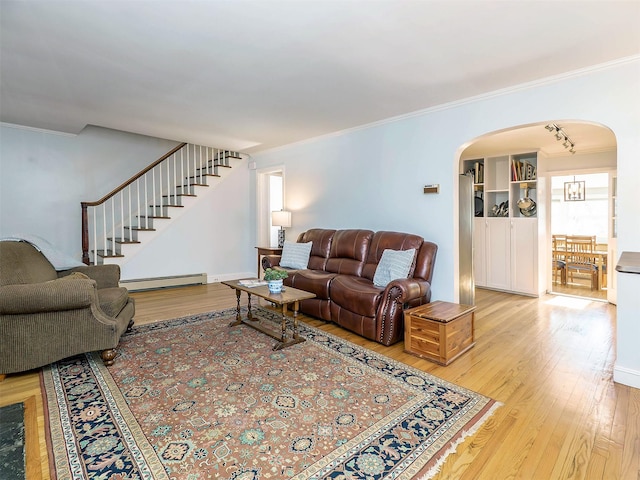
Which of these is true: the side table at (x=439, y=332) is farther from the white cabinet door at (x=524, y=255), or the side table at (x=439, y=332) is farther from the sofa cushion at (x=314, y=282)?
the white cabinet door at (x=524, y=255)

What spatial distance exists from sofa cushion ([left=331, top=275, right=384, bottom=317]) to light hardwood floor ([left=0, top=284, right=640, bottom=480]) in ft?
0.99

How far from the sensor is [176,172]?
6.34m

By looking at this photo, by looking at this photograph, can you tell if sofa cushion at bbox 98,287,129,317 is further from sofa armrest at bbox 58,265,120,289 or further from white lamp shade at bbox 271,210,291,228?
white lamp shade at bbox 271,210,291,228

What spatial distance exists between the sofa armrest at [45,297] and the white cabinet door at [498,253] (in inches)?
220

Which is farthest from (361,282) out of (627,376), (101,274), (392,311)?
(101,274)

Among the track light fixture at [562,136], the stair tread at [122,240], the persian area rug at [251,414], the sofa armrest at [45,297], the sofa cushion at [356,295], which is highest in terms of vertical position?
the track light fixture at [562,136]

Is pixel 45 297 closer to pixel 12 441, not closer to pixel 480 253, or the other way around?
pixel 12 441

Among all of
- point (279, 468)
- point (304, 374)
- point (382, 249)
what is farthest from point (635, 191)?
point (279, 468)

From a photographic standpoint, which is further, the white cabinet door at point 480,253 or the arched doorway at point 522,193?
the white cabinet door at point 480,253

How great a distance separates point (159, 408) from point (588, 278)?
7.74 m

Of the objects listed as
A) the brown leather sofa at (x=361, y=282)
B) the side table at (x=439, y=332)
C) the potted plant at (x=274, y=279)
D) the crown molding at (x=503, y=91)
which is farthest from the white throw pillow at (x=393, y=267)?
the crown molding at (x=503, y=91)

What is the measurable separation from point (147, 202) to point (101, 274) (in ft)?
9.28

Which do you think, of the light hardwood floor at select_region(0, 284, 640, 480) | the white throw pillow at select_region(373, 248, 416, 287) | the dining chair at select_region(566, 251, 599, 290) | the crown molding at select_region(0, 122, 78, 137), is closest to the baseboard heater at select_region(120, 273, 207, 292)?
the light hardwood floor at select_region(0, 284, 640, 480)

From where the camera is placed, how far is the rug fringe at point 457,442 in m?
1.57
